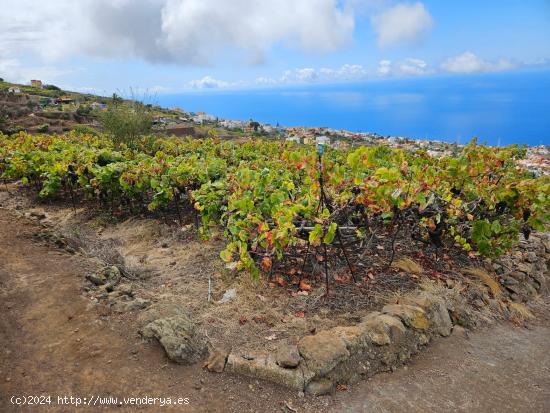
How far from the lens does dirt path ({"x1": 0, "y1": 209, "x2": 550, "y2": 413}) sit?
299 cm

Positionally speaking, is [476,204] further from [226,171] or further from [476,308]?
[226,171]

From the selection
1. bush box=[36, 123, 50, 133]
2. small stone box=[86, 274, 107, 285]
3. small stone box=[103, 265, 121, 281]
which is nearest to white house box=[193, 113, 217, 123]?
bush box=[36, 123, 50, 133]

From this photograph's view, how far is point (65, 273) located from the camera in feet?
15.2

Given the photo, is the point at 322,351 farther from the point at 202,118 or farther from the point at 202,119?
the point at 202,118

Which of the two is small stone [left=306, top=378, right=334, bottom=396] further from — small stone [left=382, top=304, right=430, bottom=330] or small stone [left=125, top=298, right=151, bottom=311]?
small stone [left=125, top=298, right=151, bottom=311]

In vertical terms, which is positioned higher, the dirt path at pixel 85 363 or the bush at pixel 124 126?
the bush at pixel 124 126

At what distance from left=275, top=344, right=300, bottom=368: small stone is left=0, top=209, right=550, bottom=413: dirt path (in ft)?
0.68

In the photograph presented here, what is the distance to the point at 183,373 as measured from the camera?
3.22m

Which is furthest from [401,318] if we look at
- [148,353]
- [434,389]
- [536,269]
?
[536,269]

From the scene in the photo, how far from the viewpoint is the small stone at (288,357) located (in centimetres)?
320

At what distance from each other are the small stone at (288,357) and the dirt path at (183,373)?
21cm

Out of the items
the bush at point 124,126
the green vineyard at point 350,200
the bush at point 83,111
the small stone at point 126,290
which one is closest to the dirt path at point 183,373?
the small stone at point 126,290

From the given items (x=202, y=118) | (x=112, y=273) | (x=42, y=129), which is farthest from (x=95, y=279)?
(x=202, y=118)

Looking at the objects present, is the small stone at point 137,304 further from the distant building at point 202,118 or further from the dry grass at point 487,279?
the distant building at point 202,118
